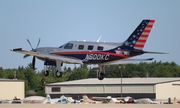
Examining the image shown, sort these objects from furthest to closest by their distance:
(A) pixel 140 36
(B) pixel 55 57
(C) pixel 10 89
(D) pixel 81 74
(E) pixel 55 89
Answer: (D) pixel 81 74 < (E) pixel 55 89 < (C) pixel 10 89 < (B) pixel 55 57 < (A) pixel 140 36

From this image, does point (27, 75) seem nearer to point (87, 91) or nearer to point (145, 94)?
point (87, 91)

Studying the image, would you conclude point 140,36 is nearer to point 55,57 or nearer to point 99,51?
point 99,51

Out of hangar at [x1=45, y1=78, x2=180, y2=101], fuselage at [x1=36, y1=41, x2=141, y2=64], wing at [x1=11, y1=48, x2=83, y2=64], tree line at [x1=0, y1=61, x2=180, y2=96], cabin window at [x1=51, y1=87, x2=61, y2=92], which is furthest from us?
tree line at [x1=0, y1=61, x2=180, y2=96]

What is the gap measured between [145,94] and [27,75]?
47.9m

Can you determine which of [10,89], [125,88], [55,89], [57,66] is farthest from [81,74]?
[57,66]

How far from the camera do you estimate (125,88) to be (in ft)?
451

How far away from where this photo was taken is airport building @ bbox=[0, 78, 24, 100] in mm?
127225

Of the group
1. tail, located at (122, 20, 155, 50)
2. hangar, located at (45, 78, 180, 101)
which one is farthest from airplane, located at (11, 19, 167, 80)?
hangar, located at (45, 78, 180, 101)

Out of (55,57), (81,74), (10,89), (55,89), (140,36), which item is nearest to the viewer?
(140,36)

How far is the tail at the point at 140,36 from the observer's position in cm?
6881

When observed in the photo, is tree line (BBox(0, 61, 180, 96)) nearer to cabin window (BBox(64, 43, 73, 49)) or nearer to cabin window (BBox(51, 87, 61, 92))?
cabin window (BBox(51, 87, 61, 92))

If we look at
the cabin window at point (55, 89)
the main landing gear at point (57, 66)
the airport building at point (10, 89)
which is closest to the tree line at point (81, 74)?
the cabin window at point (55, 89)

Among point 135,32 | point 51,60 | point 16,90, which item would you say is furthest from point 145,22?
point 16,90

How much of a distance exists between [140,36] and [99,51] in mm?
4989
